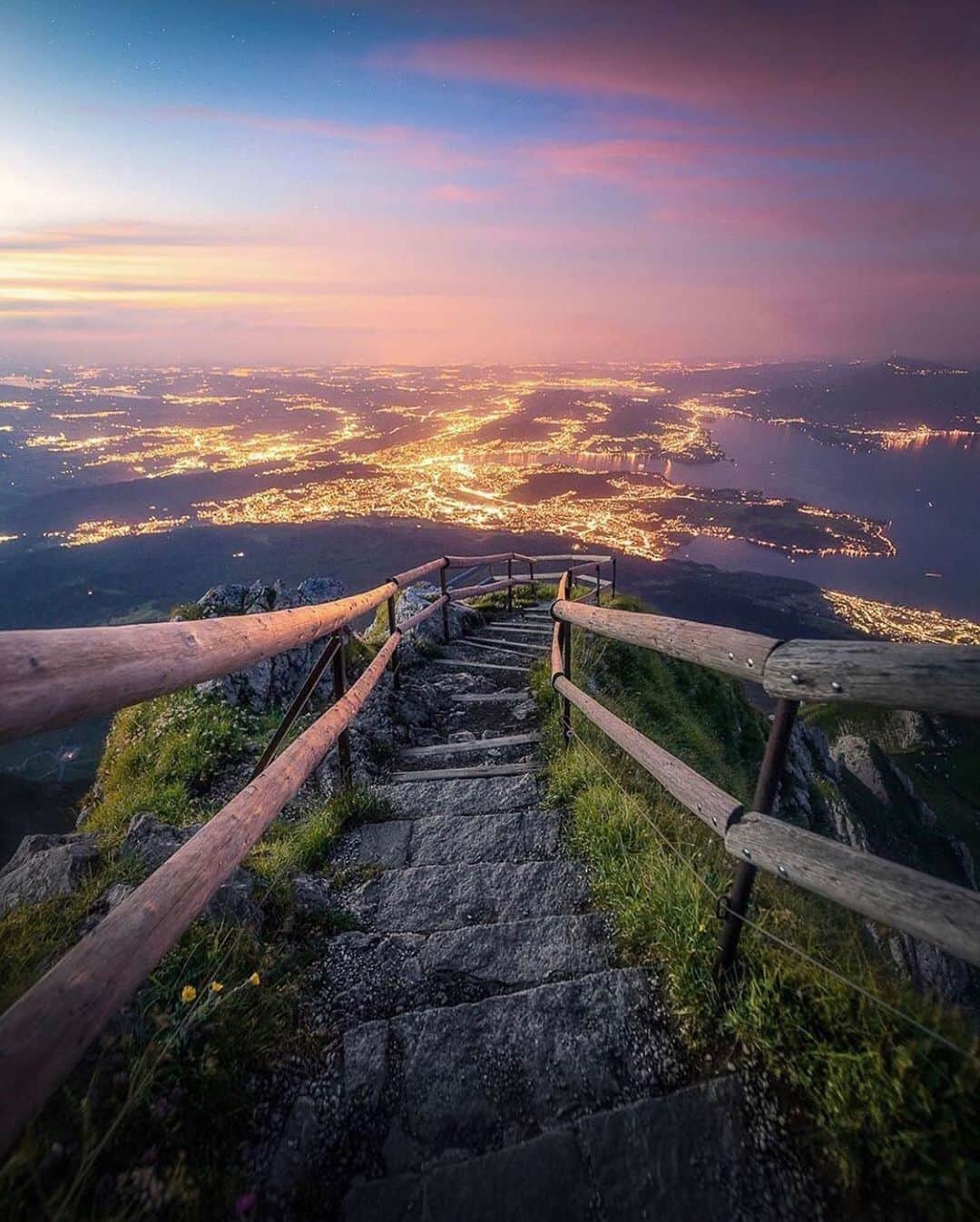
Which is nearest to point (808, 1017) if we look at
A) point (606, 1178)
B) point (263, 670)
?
point (606, 1178)

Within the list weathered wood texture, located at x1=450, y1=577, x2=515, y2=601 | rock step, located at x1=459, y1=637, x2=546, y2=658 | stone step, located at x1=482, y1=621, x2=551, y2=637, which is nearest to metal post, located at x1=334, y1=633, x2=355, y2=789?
rock step, located at x1=459, y1=637, x2=546, y2=658

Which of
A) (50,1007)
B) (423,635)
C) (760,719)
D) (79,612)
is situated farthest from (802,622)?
(79,612)

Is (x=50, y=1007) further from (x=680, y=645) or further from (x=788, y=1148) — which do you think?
(x=680, y=645)

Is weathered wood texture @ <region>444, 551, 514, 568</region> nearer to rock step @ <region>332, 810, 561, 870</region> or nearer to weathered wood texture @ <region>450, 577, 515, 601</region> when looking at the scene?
weathered wood texture @ <region>450, 577, 515, 601</region>

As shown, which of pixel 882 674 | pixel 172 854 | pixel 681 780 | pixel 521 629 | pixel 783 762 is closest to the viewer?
pixel 882 674

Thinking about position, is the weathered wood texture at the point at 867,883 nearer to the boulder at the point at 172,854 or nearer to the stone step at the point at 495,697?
the boulder at the point at 172,854

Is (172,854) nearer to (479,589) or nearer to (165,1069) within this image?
(165,1069)
